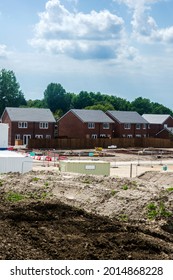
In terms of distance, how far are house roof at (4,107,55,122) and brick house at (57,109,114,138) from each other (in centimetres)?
450

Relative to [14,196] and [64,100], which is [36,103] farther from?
[14,196]

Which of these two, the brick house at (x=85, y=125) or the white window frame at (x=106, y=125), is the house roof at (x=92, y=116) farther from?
the white window frame at (x=106, y=125)

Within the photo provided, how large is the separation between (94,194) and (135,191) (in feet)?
6.28

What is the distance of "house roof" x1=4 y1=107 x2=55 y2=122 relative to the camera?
8344cm

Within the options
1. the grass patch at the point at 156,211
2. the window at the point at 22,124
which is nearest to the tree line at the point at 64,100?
the window at the point at 22,124

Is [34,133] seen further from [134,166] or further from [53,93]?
[53,93]

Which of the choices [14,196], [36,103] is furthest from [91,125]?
[36,103]

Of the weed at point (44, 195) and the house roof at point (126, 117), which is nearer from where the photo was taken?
the weed at point (44, 195)

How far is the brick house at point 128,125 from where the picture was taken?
9188 cm

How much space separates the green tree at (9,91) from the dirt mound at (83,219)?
98003mm

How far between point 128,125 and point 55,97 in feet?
192

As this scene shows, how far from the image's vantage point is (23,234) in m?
15.6

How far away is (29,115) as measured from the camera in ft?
279

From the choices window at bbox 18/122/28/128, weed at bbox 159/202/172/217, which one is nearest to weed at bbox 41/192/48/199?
weed at bbox 159/202/172/217
